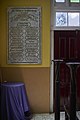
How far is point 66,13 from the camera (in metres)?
5.34

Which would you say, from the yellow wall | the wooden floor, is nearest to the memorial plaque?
the yellow wall

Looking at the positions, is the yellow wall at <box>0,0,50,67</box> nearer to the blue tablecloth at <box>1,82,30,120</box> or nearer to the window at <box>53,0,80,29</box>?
the window at <box>53,0,80,29</box>

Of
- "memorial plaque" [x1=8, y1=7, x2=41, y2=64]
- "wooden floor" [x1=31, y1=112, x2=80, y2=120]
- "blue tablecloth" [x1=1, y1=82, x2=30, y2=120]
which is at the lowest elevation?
"wooden floor" [x1=31, y1=112, x2=80, y2=120]

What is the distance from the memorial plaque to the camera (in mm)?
5176

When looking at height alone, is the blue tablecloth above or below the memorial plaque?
below

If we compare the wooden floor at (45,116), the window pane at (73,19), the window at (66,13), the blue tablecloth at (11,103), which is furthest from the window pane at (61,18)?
the wooden floor at (45,116)

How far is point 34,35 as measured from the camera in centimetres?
521

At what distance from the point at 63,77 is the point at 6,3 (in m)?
2.04

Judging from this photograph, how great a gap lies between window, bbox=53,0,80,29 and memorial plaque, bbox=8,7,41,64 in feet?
1.38

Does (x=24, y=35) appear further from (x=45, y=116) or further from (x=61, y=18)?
(x=45, y=116)

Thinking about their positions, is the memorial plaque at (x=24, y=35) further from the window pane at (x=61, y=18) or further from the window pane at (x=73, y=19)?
the window pane at (x=73, y=19)

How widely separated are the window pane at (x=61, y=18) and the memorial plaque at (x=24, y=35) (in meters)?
0.42

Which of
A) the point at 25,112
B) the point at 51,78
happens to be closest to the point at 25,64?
the point at 51,78

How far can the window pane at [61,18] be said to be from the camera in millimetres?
5311
